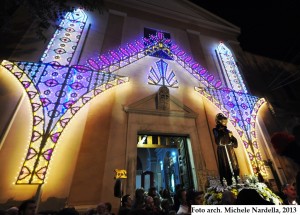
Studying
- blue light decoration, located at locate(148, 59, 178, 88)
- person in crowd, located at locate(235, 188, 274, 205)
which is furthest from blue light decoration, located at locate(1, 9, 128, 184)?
person in crowd, located at locate(235, 188, 274, 205)

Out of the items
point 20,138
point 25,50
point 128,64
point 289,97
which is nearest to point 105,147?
point 20,138

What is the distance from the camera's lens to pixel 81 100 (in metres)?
6.75

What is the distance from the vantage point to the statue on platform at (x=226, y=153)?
655 cm

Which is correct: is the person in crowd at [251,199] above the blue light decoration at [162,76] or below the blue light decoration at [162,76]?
below

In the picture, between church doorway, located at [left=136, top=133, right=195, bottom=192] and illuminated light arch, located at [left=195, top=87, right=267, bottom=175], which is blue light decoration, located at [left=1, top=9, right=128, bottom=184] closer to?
church doorway, located at [left=136, top=133, right=195, bottom=192]

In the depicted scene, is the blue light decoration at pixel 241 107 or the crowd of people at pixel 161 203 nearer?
the crowd of people at pixel 161 203

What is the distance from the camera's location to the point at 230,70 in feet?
36.7

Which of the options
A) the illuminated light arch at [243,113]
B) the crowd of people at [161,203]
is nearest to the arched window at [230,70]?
the illuminated light arch at [243,113]

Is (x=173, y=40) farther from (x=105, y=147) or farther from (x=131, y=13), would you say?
(x=105, y=147)

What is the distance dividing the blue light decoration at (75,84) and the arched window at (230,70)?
2.75ft

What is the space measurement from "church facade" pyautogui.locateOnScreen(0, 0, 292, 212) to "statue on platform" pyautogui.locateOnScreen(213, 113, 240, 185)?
27.1 inches

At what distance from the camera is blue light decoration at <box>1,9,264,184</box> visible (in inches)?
222

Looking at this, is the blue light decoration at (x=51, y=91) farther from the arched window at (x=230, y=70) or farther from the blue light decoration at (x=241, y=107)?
the arched window at (x=230, y=70)

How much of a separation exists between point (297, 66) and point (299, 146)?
57.5 feet
